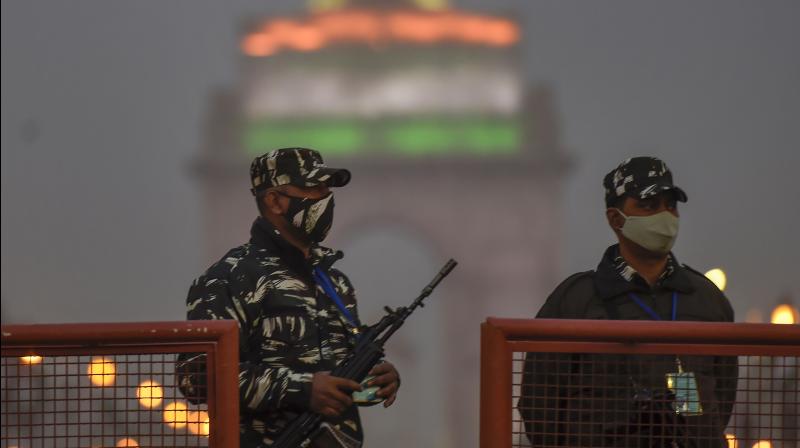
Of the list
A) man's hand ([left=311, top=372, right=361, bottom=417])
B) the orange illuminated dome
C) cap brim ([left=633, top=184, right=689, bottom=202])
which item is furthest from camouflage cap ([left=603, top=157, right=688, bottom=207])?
the orange illuminated dome

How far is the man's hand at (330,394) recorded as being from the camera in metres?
2.59

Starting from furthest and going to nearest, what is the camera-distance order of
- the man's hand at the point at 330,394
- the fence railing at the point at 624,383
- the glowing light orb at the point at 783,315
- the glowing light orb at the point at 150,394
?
the glowing light orb at the point at 783,315
the man's hand at the point at 330,394
the fence railing at the point at 624,383
the glowing light orb at the point at 150,394

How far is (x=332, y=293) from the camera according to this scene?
278cm

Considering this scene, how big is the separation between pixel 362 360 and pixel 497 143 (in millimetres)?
6528

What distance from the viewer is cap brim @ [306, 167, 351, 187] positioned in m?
2.81

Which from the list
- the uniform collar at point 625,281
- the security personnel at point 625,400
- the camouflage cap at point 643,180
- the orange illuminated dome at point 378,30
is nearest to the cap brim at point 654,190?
the camouflage cap at point 643,180

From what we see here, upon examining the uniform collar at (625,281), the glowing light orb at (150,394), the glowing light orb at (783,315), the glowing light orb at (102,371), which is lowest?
the glowing light orb at (150,394)

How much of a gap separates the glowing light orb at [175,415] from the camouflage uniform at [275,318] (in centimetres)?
17

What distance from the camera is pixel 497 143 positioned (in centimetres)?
910

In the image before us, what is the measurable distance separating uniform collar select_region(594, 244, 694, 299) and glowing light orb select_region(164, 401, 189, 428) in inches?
38.6

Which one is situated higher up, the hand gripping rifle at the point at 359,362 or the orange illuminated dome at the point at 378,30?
the orange illuminated dome at the point at 378,30

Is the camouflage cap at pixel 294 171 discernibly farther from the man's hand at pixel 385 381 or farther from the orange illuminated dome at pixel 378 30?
the orange illuminated dome at pixel 378 30

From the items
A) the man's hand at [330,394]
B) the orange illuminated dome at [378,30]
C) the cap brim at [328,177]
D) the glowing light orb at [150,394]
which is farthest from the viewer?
the orange illuminated dome at [378,30]

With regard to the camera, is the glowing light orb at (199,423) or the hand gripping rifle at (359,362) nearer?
the glowing light orb at (199,423)
